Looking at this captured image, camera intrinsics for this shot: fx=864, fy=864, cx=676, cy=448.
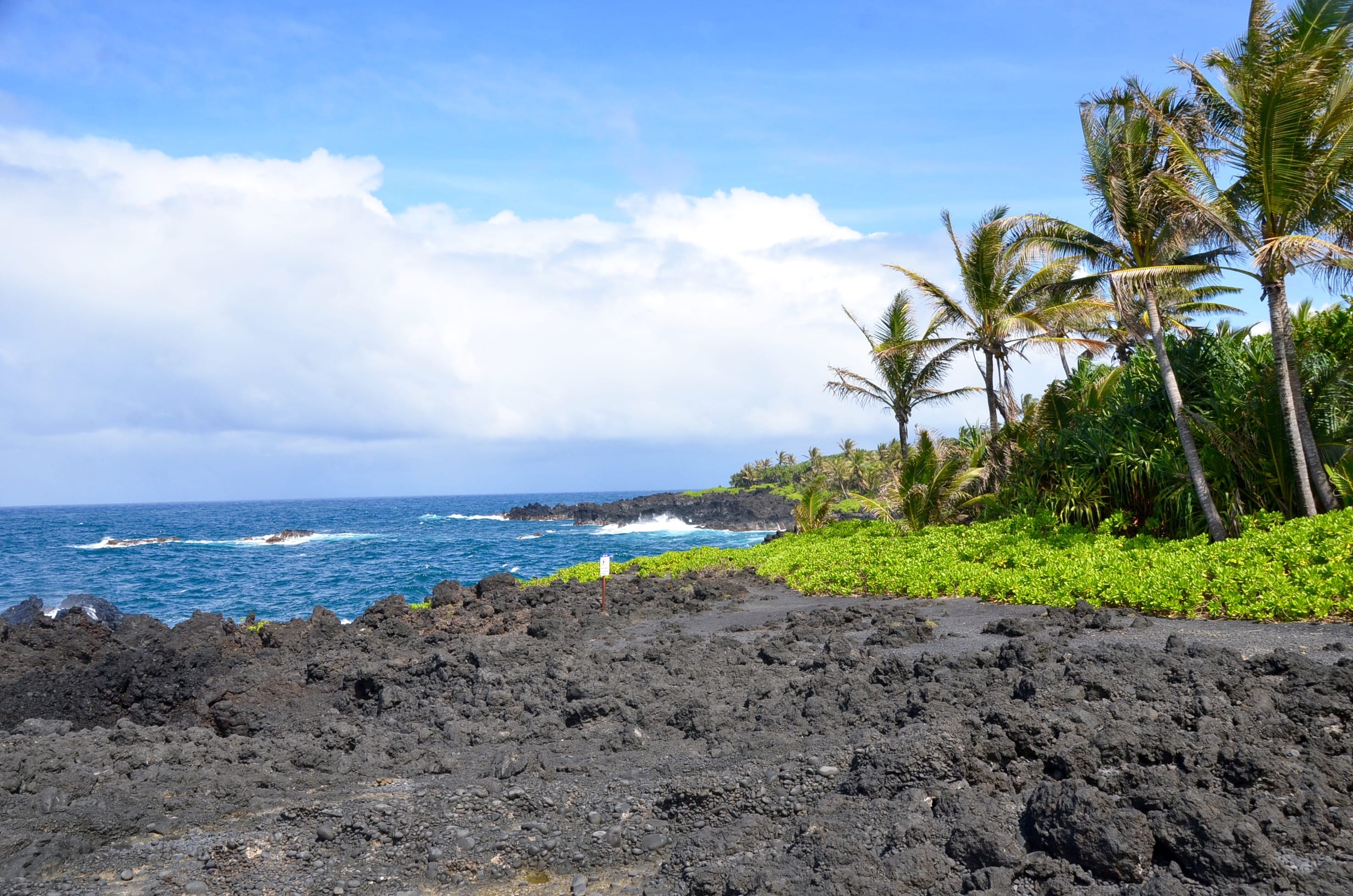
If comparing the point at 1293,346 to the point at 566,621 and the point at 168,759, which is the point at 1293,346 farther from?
the point at 168,759

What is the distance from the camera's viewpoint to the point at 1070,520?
1855cm

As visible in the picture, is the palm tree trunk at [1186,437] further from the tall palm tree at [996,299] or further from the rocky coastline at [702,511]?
the rocky coastline at [702,511]

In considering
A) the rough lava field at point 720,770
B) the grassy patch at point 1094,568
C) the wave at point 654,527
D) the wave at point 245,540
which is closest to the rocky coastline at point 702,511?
the wave at point 654,527

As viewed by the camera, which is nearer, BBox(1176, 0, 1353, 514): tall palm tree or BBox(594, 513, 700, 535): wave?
BBox(1176, 0, 1353, 514): tall palm tree

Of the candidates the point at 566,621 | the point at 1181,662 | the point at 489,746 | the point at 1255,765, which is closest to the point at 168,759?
the point at 489,746

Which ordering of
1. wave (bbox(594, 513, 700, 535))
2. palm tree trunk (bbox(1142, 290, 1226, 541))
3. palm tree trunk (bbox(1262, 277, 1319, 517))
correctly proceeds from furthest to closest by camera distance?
wave (bbox(594, 513, 700, 535)) < palm tree trunk (bbox(1142, 290, 1226, 541)) < palm tree trunk (bbox(1262, 277, 1319, 517))

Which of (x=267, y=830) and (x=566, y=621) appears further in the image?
(x=566, y=621)

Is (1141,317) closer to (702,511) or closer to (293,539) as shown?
Answer: (702,511)

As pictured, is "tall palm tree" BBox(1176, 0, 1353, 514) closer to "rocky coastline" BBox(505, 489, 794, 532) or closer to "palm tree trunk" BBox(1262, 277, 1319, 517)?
"palm tree trunk" BBox(1262, 277, 1319, 517)

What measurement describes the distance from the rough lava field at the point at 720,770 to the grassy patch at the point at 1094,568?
2.87ft

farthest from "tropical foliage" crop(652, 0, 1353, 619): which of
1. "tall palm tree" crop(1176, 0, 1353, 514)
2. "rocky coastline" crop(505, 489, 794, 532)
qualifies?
"rocky coastline" crop(505, 489, 794, 532)

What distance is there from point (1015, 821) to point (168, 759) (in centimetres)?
711

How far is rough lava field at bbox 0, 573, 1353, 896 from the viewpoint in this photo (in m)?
4.95

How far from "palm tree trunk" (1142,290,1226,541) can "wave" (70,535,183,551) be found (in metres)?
59.7
